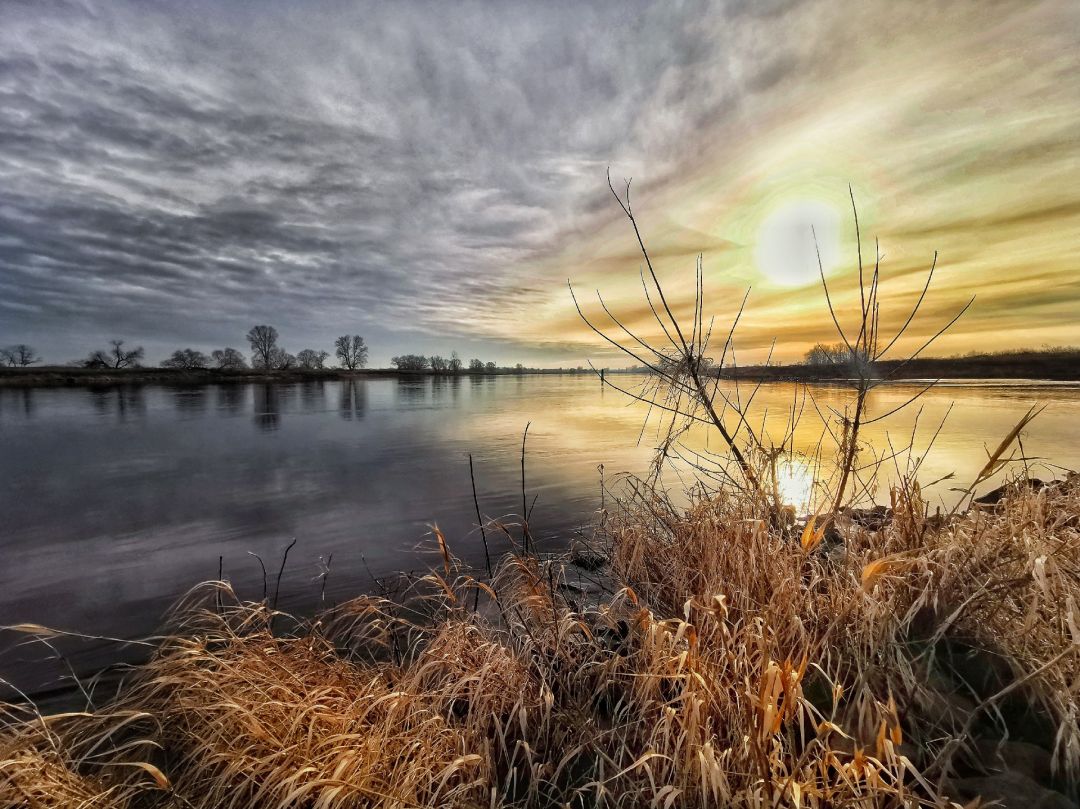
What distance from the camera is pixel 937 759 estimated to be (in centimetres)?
228

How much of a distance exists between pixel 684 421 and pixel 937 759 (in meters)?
4.08

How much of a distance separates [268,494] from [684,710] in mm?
12726

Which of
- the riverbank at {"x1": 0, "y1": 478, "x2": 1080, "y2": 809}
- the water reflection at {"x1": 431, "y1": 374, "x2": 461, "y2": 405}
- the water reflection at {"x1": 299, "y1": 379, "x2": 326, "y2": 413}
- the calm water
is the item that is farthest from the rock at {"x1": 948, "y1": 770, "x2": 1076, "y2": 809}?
the water reflection at {"x1": 431, "y1": 374, "x2": 461, "y2": 405}

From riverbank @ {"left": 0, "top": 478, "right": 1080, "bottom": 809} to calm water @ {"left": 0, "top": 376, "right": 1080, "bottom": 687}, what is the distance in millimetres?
3031

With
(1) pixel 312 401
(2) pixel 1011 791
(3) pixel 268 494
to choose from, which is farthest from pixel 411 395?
(2) pixel 1011 791

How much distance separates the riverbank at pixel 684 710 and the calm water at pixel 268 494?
9.94 feet

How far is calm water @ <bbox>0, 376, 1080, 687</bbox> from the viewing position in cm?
716

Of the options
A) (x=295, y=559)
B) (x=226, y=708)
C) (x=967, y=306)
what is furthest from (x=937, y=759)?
(x=295, y=559)

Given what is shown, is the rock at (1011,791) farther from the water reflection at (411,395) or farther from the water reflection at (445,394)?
the water reflection at (445,394)

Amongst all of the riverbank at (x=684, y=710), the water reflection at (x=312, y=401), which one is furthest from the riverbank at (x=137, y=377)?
the riverbank at (x=684, y=710)

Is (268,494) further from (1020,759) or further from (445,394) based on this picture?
(445,394)

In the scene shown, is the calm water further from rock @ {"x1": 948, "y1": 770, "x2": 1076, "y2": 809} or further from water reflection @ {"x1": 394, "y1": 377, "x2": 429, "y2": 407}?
water reflection @ {"x1": 394, "y1": 377, "x2": 429, "y2": 407}

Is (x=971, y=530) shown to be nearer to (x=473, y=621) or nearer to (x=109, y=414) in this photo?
(x=473, y=621)

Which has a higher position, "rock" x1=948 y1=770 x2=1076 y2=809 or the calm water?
"rock" x1=948 y1=770 x2=1076 y2=809
